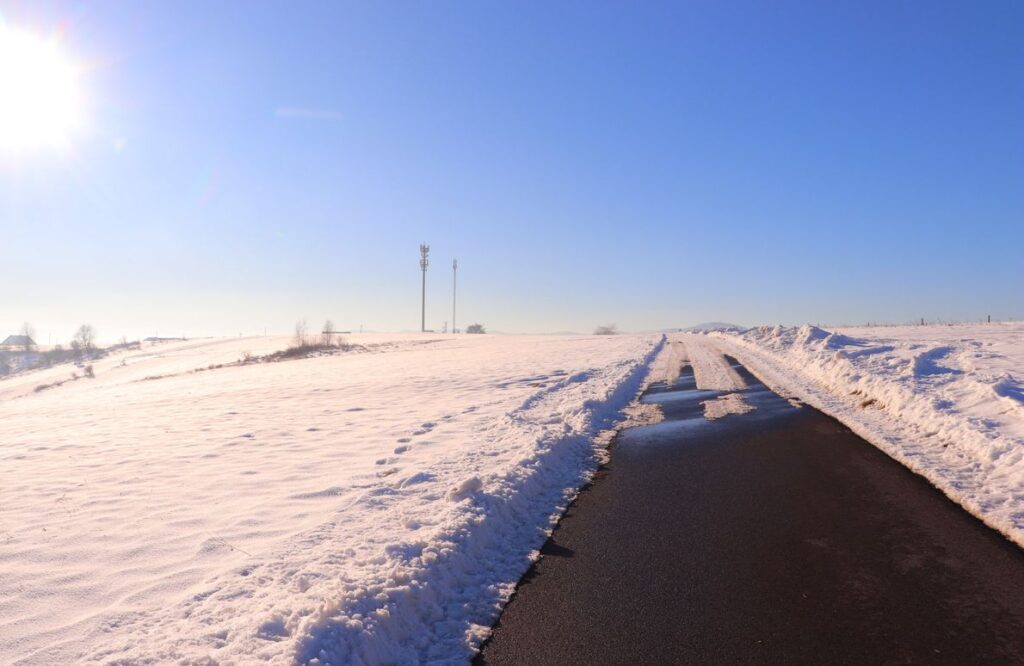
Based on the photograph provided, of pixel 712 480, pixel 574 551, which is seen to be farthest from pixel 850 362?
pixel 574 551

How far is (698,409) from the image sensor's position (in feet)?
43.3

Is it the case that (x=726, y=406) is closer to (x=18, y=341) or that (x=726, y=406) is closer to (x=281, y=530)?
(x=281, y=530)

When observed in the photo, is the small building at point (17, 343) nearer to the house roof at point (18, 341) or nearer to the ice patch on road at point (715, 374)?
the house roof at point (18, 341)

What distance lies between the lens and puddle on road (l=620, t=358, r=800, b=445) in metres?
10.8

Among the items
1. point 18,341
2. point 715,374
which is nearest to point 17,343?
point 18,341

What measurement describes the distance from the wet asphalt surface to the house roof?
141475 millimetres

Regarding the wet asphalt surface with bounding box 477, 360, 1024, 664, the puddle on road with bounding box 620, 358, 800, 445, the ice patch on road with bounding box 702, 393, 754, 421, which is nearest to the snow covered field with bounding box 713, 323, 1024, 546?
the wet asphalt surface with bounding box 477, 360, 1024, 664

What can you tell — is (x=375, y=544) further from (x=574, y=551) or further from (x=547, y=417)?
(x=547, y=417)

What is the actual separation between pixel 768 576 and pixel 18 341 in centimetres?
15249

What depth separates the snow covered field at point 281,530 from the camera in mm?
3885

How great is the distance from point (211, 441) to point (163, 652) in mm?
8575

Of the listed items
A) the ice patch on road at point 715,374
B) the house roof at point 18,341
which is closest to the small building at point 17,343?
the house roof at point 18,341

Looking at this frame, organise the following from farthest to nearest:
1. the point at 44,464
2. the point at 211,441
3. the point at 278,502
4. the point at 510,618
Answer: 1. the point at 211,441
2. the point at 44,464
3. the point at 278,502
4. the point at 510,618

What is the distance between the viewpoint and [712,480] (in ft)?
24.8
